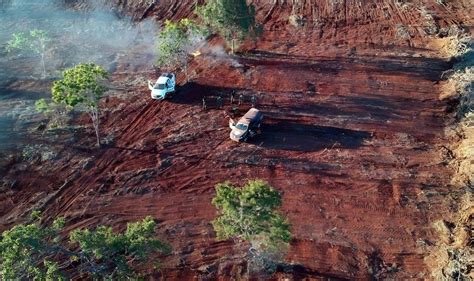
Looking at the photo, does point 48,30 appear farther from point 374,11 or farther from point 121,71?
point 374,11

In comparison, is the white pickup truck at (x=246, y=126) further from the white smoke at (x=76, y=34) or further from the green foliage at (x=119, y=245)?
the green foliage at (x=119, y=245)

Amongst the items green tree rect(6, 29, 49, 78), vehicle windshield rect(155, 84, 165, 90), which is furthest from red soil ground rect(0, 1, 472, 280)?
green tree rect(6, 29, 49, 78)

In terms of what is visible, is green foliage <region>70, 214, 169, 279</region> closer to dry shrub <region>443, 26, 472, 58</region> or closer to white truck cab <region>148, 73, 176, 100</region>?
white truck cab <region>148, 73, 176, 100</region>

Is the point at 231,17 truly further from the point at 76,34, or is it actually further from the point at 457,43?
the point at 457,43

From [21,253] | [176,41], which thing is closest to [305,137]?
[176,41]

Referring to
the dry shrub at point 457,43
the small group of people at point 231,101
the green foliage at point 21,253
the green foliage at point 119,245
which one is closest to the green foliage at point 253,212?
the green foliage at point 119,245

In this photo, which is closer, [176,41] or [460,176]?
[460,176]
